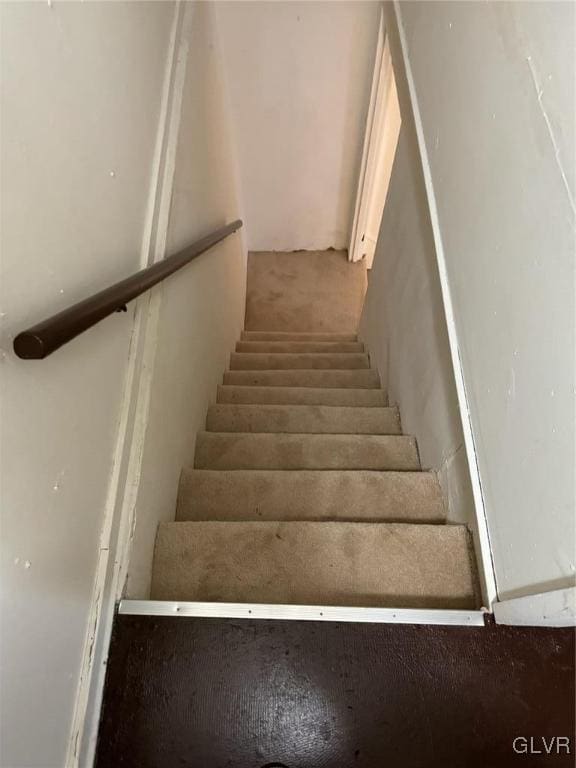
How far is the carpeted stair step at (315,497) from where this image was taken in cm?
165

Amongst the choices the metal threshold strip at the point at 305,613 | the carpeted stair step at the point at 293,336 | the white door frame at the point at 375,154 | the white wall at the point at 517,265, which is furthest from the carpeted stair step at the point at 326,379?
the white door frame at the point at 375,154

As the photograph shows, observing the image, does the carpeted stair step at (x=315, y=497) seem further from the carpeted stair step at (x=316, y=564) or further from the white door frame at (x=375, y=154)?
the white door frame at (x=375, y=154)

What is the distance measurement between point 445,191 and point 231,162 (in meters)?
2.50

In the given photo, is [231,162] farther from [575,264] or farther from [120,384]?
[575,264]

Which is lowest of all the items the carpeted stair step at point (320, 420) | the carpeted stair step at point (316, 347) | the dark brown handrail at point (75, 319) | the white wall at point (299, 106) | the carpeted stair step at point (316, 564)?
the carpeted stair step at point (316, 564)

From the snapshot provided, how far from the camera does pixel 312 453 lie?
200 centimetres

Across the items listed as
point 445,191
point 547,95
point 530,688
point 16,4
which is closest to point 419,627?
point 530,688

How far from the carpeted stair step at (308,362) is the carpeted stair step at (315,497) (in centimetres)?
147

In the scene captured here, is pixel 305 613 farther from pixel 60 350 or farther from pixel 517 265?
pixel 517 265

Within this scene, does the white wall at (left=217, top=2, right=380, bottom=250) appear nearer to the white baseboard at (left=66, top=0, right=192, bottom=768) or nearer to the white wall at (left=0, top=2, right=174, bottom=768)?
the white baseboard at (left=66, top=0, right=192, bottom=768)

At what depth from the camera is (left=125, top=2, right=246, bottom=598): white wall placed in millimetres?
1437

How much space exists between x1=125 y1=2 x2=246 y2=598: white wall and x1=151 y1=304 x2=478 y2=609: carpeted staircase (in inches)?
4.4

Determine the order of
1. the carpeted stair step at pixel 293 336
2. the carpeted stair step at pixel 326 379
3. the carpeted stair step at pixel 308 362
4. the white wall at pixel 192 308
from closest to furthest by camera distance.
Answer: the white wall at pixel 192 308 → the carpeted stair step at pixel 326 379 → the carpeted stair step at pixel 308 362 → the carpeted stair step at pixel 293 336

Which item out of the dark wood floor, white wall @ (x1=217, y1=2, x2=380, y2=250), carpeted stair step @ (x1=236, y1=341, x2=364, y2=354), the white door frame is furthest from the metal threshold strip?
white wall @ (x1=217, y1=2, x2=380, y2=250)
